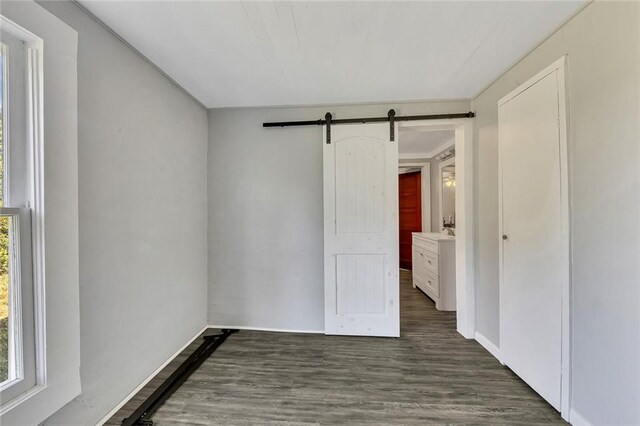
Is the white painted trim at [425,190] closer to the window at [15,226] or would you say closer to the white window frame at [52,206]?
the white window frame at [52,206]

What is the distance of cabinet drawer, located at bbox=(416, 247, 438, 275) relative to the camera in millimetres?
3316

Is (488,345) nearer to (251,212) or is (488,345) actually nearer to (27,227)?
(251,212)

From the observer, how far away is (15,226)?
1.10 metres

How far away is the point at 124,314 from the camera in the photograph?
5.32ft

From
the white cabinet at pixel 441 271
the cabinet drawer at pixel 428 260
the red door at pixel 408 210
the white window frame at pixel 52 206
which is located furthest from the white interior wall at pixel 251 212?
the red door at pixel 408 210

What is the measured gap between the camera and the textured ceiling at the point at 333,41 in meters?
1.37

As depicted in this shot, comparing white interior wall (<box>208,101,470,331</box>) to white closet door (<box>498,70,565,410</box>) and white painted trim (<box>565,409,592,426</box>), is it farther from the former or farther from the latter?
white painted trim (<box>565,409,592,426</box>)

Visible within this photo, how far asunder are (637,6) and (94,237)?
2.87 meters

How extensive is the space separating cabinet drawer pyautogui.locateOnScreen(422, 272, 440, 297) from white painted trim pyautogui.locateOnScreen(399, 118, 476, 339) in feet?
2.22

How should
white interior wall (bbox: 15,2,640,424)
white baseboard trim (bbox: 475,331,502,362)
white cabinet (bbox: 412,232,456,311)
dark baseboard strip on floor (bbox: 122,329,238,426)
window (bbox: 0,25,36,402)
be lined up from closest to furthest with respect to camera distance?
1. window (bbox: 0,25,36,402)
2. white interior wall (bbox: 15,2,640,424)
3. dark baseboard strip on floor (bbox: 122,329,238,426)
4. white baseboard trim (bbox: 475,331,502,362)
5. white cabinet (bbox: 412,232,456,311)

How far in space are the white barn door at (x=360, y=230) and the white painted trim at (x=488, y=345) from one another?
73 cm

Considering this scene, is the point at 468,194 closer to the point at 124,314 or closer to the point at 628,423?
the point at 628,423

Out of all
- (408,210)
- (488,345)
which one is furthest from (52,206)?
(408,210)

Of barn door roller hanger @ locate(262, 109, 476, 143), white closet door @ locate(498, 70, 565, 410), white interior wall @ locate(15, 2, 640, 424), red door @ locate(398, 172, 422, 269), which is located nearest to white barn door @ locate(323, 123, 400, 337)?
barn door roller hanger @ locate(262, 109, 476, 143)
